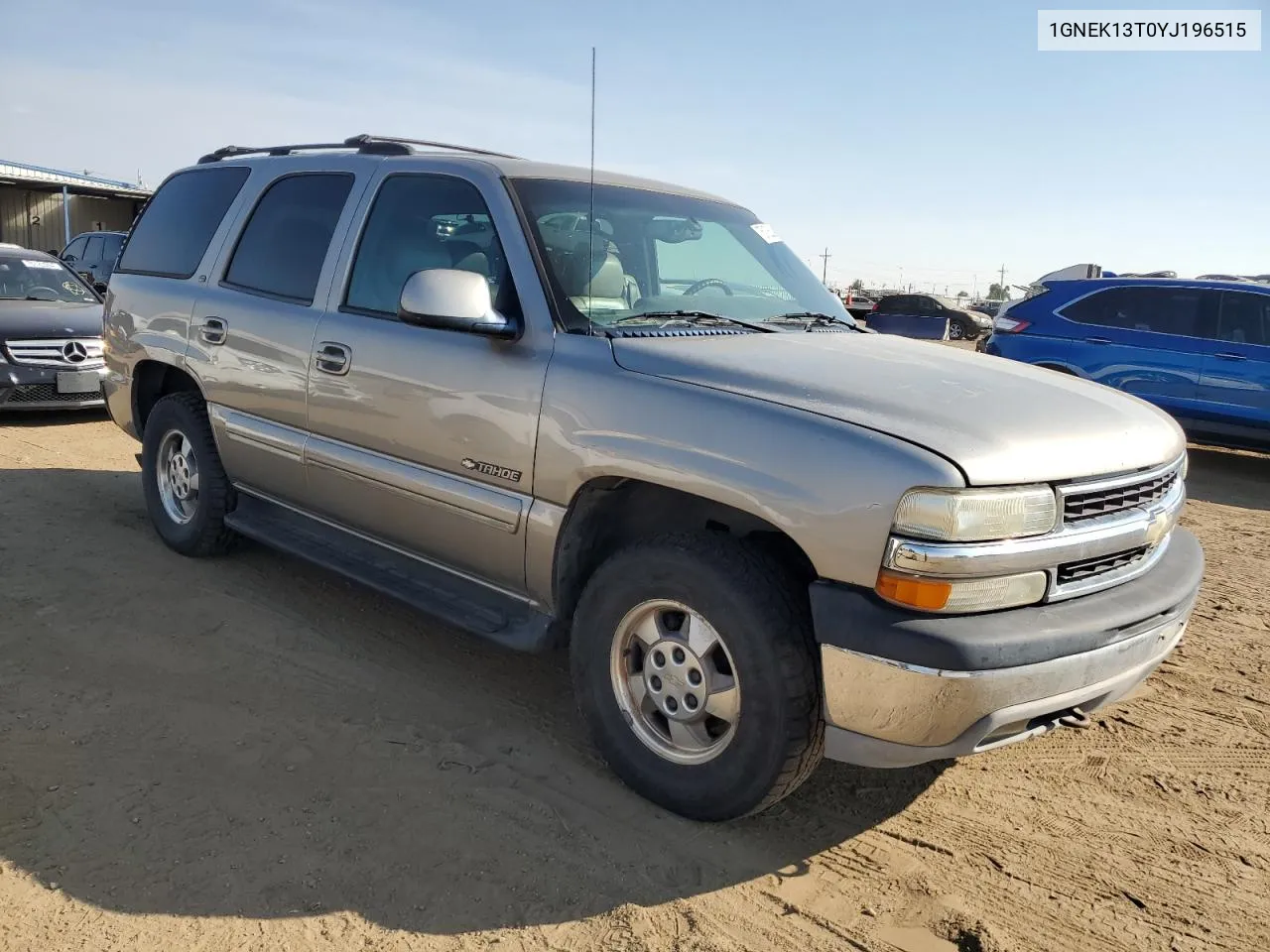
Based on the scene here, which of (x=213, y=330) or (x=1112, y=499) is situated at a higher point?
(x=213, y=330)

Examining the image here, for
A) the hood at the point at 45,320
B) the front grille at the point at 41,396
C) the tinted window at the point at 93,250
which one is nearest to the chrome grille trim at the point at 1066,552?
the hood at the point at 45,320

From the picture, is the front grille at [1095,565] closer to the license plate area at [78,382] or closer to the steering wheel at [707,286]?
the steering wheel at [707,286]

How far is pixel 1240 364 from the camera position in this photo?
905 cm

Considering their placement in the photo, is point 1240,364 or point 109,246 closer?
point 1240,364

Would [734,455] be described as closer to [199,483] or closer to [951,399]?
[951,399]

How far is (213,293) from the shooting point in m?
4.59

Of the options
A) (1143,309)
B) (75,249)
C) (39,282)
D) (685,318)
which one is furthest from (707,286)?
(75,249)

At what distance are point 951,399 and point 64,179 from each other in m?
31.1

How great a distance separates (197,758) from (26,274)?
327 inches

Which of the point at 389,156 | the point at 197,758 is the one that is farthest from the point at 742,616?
the point at 389,156

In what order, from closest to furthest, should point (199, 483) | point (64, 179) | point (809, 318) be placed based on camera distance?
1. point (809, 318)
2. point (199, 483)
3. point (64, 179)

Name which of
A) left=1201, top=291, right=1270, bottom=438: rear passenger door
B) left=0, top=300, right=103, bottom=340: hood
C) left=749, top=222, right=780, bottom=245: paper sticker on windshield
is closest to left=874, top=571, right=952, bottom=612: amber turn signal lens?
left=749, top=222, right=780, bottom=245: paper sticker on windshield

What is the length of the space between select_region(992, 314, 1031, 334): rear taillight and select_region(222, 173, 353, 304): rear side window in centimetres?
795

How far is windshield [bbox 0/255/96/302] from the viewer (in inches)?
361
